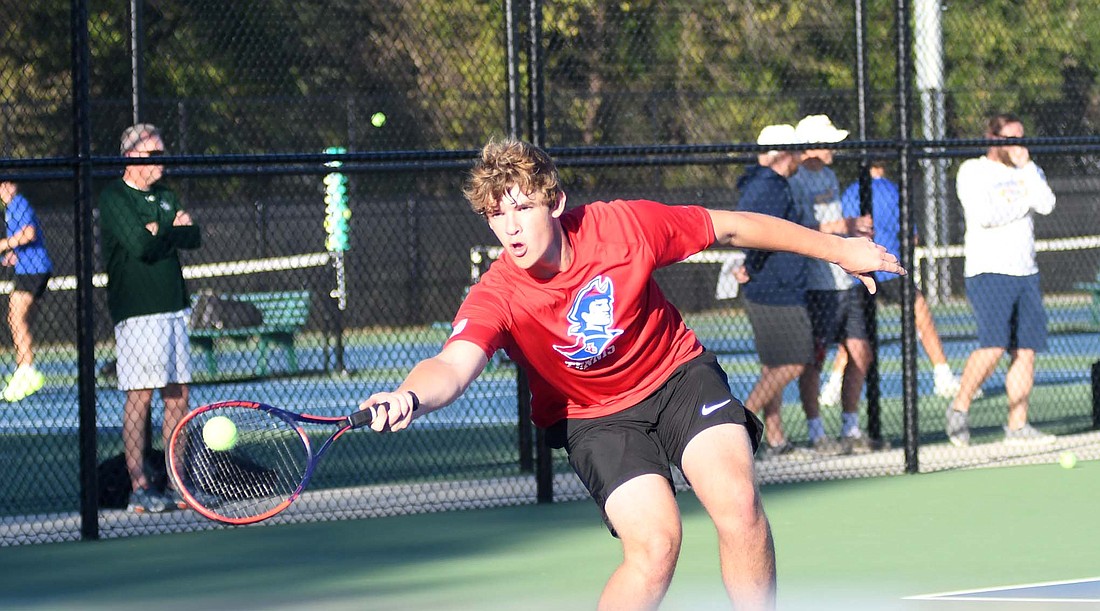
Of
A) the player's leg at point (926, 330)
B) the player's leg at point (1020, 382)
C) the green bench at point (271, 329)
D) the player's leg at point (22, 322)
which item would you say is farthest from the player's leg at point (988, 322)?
the green bench at point (271, 329)

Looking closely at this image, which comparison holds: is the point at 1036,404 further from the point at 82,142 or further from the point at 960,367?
the point at 82,142

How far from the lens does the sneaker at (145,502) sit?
24.7 feet

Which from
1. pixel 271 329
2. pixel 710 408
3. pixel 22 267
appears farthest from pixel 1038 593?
pixel 271 329

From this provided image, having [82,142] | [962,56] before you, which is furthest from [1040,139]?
[962,56]

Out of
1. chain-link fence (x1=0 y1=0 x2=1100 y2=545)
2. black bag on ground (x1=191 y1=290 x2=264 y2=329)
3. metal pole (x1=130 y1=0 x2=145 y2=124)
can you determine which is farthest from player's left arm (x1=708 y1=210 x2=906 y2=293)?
black bag on ground (x1=191 y1=290 x2=264 y2=329)

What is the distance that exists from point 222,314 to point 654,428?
32.0ft

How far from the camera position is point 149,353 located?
7.46 m

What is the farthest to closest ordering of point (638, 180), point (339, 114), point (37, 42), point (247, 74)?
point (638, 180)
point (339, 114)
point (247, 74)
point (37, 42)

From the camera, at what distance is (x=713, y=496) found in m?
4.45

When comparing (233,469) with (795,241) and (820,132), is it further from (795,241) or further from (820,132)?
(820,132)

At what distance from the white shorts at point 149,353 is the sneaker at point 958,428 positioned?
412 cm

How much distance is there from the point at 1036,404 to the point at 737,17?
374 cm

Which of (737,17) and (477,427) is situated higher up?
(737,17)

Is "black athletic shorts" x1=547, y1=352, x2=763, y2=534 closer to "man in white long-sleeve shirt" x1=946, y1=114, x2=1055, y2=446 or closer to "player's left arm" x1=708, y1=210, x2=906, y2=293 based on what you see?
"player's left arm" x1=708, y1=210, x2=906, y2=293
